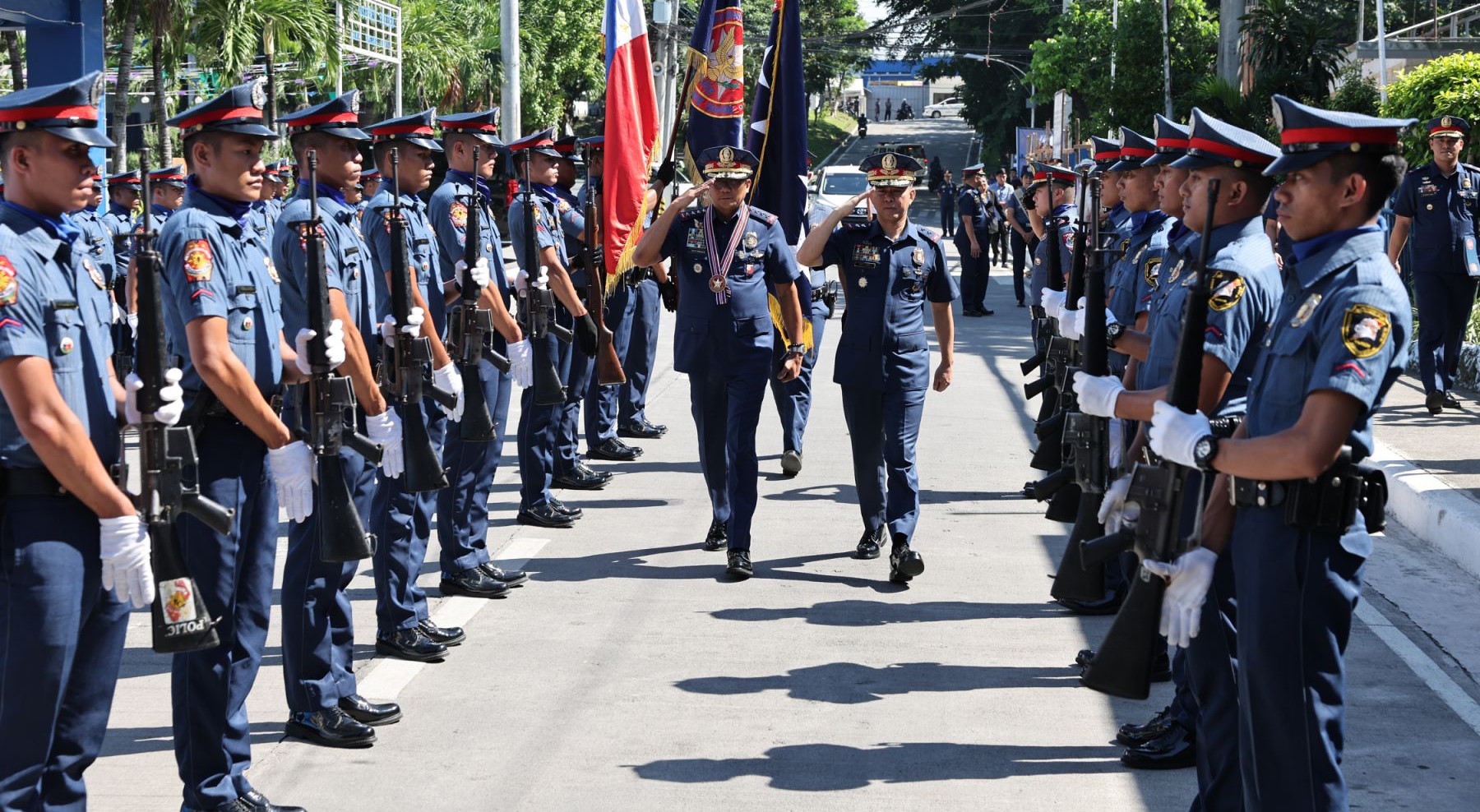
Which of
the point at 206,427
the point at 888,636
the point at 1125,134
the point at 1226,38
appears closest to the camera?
the point at 206,427

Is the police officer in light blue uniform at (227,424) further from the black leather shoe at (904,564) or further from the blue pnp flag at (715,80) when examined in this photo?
the blue pnp flag at (715,80)

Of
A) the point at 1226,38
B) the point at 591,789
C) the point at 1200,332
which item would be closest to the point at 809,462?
the point at 591,789

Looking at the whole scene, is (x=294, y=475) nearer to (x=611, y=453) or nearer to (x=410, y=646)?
(x=410, y=646)

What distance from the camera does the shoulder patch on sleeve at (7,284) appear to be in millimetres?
3714

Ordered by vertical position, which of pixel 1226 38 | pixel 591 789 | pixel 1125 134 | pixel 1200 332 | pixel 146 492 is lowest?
pixel 591 789

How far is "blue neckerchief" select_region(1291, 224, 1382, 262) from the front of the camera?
3859 millimetres

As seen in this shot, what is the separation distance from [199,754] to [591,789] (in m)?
1.20

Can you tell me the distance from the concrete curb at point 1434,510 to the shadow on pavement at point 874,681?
262 centimetres

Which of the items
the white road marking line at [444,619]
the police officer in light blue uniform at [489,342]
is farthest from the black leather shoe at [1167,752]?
the police officer in light blue uniform at [489,342]

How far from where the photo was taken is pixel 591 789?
4.99m

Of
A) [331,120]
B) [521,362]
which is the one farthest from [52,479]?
[521,362]

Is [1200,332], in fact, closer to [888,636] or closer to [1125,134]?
[888,636]

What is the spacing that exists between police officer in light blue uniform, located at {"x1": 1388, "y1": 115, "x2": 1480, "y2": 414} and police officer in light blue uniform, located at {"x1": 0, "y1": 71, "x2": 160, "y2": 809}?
32.2 feet

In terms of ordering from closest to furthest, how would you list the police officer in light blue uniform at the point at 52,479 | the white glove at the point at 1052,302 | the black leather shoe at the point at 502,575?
Result: 1. the police officer in light blue uniform at the point at 52,479
2. the white glove at the point at 1052,302
3. the black leather shoe at the point at 502,575
